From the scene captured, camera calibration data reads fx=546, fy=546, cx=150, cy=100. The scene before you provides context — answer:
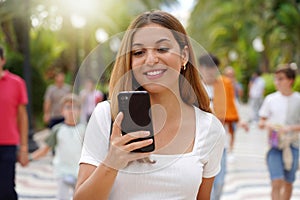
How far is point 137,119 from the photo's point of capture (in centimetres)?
160

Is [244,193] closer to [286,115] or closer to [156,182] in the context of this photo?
[286,115]

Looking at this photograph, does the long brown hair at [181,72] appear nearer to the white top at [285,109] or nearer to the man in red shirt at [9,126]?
the man in red shirt at [9,126]

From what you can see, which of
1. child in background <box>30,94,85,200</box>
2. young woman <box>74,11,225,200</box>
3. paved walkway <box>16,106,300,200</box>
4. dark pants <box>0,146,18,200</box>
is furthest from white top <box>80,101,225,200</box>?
paved walkway <box>16,106,300,200</box>

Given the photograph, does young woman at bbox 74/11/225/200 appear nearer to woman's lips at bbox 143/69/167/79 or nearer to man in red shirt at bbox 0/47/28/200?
woman's lips at bbox 143/69/167/79

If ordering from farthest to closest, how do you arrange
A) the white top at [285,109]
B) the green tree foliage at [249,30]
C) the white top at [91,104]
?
1. the green tree foliage at [249,30]
2. the white top at [285,109]
3. the white top at [91,104]

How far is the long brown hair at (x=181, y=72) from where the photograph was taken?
171 cm

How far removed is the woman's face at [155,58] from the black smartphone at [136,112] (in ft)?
0.24

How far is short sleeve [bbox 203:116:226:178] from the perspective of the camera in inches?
75.7

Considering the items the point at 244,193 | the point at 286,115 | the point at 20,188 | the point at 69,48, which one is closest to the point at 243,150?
the point at 244,193

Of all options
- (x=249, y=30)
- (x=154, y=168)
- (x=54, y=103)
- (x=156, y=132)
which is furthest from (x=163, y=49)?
(x=249, y=30)

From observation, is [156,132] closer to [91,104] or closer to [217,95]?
[91,104]

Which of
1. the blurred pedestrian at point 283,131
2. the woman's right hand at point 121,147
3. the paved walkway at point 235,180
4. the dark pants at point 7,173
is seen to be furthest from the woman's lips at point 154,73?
the paved walkway at point 235,180

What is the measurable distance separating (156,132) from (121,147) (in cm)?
15

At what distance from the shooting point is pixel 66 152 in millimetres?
5016
